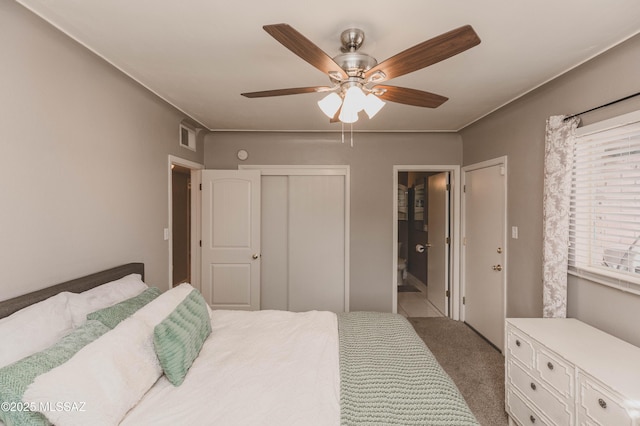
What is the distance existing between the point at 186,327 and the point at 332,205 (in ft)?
8.25

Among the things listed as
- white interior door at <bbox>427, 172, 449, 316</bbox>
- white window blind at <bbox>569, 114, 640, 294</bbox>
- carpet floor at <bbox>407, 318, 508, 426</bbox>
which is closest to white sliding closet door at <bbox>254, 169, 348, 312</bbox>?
carpet floor at <bbox>407, 318, 508, 426</bbox>

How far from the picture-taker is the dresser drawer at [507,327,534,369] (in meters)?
1.79

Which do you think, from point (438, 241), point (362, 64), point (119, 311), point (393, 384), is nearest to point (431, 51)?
point (362, 64)

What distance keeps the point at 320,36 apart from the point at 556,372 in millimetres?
2255

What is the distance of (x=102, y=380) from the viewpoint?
1099 millimetres

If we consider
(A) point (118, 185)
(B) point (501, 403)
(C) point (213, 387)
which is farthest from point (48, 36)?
(B) point (501, 403)

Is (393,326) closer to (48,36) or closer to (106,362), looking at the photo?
(106,362)

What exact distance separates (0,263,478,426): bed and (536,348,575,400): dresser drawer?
656mm

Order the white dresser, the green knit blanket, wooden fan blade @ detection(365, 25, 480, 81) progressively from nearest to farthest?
wooden fan blade @ detection(365, 25, 480, 81) < the green knit blanket < the white dresser

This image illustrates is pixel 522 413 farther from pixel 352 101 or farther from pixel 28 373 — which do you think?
pixel 28 373

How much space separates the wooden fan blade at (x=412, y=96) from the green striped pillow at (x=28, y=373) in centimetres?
184

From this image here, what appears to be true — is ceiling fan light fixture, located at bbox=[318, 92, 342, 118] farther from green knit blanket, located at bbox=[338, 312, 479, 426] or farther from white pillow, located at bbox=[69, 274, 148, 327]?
white pillow, located at bbox=[69, 274, 148, 327]

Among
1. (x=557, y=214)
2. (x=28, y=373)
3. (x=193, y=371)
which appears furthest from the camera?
(x=557, y=214)

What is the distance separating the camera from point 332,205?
3.79m
